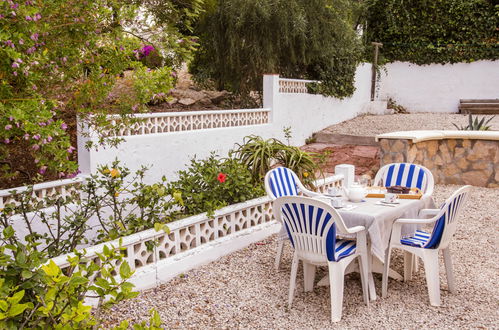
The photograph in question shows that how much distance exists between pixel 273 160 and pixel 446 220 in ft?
10.5

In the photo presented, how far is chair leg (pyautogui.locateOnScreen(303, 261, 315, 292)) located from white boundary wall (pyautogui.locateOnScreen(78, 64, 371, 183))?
345 cm

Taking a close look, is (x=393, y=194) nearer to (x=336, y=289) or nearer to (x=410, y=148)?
(x=336, y=289)

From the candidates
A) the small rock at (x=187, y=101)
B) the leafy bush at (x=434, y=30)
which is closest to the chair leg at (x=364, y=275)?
the small rock at (x=187, y=101)

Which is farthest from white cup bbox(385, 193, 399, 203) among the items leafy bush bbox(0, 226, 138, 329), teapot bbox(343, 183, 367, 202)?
leafy bush bbox(0, 226, 138, 329)

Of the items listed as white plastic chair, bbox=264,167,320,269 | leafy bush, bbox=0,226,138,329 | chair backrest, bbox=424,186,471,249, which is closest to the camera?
leafy bush, bbox=0,226,138,329

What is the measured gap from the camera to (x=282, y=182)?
207 inches

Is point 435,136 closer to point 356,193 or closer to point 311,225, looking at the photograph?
point 356,193

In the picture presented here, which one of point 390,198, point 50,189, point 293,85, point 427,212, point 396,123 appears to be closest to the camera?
point 390,198

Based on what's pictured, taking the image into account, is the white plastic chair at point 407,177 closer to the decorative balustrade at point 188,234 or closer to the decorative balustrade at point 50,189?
the decorative balustrade at point 188,234

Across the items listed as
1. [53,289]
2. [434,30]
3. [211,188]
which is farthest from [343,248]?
[434,30]

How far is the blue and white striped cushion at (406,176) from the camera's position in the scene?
5.45m

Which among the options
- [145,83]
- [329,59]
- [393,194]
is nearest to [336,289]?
[393,194]

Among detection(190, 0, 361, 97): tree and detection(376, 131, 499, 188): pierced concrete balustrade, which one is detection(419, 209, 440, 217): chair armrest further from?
detection(190, 0, 361, 97): tree

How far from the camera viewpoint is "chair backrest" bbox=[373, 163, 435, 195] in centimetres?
539
